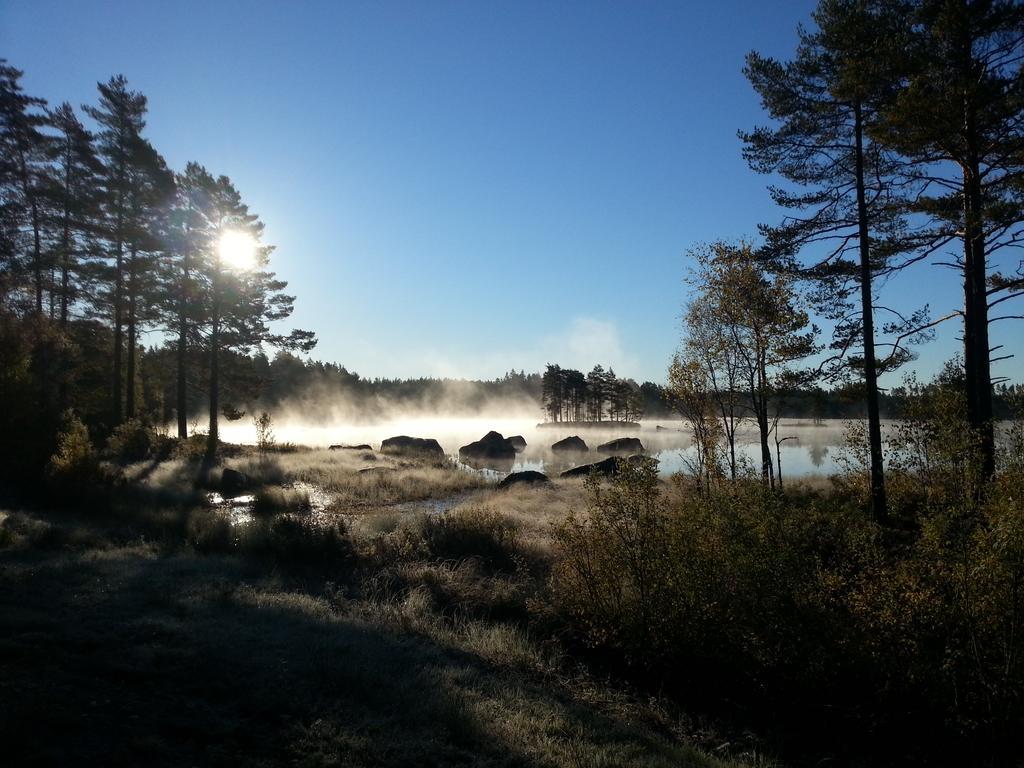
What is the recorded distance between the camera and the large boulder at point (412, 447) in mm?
37812

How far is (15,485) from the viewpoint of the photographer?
14.1 metres

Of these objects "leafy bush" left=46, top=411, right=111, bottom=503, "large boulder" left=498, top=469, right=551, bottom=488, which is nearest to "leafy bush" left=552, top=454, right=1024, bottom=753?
"leafy bush" left=46, top=411, right=111, bottom=503

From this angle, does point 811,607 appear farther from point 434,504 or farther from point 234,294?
point 234,294

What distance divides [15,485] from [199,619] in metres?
11.4

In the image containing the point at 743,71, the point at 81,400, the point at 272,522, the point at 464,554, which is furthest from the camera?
the point at 81,400

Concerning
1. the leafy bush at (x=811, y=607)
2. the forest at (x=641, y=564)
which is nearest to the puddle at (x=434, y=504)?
the forest at (x=641, y=564)

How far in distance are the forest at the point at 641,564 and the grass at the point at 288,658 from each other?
0.04 m

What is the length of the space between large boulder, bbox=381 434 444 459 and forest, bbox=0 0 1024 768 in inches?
593

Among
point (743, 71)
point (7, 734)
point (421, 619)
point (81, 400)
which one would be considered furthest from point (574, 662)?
point (81, 400)

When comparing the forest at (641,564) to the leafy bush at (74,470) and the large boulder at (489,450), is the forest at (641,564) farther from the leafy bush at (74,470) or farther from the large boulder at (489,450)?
the large boulder at (489,450)

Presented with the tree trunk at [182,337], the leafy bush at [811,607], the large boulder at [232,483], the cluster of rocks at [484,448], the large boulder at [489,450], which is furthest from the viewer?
the large boulder at [489,450]

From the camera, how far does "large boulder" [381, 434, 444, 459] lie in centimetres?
3781

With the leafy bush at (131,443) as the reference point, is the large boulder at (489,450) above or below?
below

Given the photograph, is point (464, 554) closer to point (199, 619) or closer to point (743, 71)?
point (199, 619)
